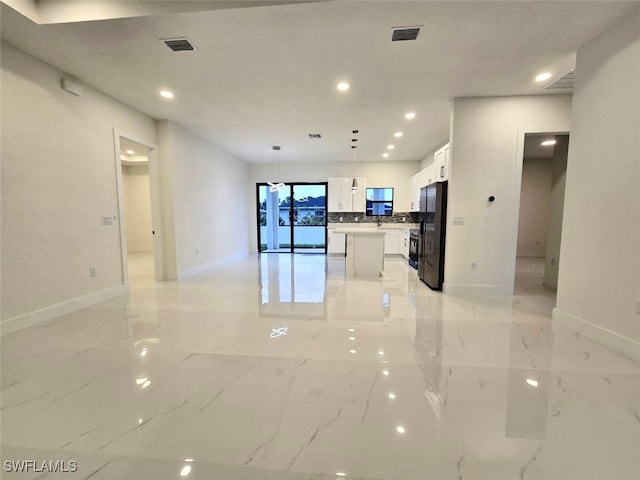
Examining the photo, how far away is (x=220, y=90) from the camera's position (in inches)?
143

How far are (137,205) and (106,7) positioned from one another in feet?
23.4

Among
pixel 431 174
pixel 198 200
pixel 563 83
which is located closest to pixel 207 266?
pixel 198 200

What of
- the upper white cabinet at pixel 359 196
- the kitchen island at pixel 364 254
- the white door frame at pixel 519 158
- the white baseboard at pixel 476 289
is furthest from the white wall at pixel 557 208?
the upper white cabinet at pixel 359 196

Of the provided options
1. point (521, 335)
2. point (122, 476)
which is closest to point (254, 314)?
point (122, 476)

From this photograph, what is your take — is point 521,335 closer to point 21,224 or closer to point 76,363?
point 76,363

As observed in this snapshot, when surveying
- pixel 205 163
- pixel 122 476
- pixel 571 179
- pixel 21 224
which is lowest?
pixel 122 476

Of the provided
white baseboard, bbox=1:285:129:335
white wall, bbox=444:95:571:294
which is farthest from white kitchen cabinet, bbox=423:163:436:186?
white baseboard, bbox=1:285:129:335

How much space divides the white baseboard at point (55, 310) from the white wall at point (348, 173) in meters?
5.08

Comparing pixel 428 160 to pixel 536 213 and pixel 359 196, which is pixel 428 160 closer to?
pixel 359 196

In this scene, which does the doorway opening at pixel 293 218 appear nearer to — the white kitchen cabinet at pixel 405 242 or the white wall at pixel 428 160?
the white kitchen cabinet at pixel 405 242

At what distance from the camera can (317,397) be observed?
1.79m

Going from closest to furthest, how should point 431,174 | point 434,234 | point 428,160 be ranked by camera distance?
point 434,234, point 431,174, point 428,160

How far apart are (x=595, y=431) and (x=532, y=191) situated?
8263 mm

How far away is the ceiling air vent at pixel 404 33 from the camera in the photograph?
2.42 metres
